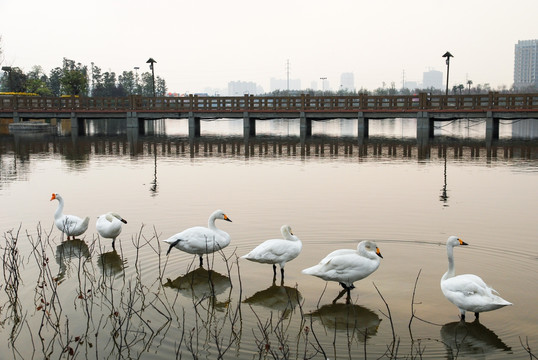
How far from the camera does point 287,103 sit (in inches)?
1709

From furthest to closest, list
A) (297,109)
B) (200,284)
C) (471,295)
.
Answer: (297,109), (200,284), (471,295)

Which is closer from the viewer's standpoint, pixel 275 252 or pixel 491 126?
pixel 275 252

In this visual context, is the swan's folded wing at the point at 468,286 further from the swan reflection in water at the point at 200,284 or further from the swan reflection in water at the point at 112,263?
the swan reflection in water at the point at 112,263

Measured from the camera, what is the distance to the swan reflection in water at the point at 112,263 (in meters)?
9.02

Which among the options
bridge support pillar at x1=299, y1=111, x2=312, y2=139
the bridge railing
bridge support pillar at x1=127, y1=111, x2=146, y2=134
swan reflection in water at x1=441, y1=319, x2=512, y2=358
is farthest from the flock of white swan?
bridge support pillar at x1=127, y1=111, x2=146, y2=134

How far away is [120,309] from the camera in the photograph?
753 centimetres

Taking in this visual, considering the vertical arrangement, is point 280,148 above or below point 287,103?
below

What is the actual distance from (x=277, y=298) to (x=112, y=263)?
298cm

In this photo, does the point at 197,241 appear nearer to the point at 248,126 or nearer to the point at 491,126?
the point at 491,126

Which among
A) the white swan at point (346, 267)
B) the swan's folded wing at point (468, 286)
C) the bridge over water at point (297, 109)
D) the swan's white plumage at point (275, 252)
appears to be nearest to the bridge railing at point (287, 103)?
the bridge over water at point (297, 109)

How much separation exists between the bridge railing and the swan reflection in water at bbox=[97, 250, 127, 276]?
32.1 meters

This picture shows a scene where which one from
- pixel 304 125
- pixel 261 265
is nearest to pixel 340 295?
pixel 261 265

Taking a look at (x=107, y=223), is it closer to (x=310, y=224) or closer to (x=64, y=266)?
(x=64, y=266)

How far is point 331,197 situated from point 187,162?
34.9 feet
